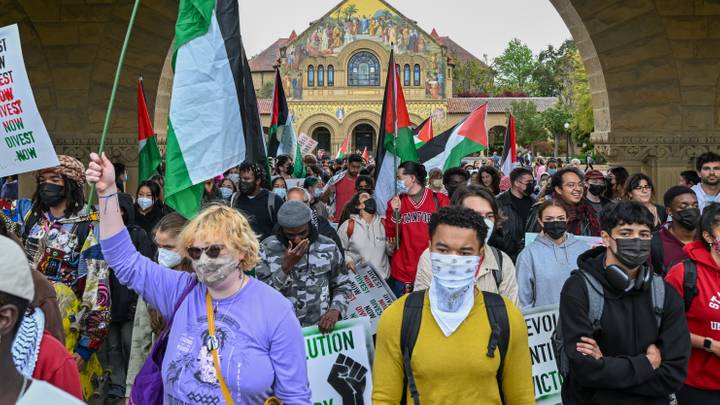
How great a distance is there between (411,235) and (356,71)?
5973cm

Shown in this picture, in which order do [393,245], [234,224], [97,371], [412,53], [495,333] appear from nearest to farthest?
1. [495,333]
2. [234,224]
3. [97,371]
4. [393,245]
5. [412,53]

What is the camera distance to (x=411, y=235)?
23.7 feet

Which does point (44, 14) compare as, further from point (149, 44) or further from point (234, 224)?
point (234, 224)

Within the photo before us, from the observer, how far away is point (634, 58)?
35.8ft

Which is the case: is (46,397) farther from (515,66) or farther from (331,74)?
(515,66)

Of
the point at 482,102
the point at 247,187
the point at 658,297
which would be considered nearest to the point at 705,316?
the point at 658,297

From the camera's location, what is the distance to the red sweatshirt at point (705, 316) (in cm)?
398

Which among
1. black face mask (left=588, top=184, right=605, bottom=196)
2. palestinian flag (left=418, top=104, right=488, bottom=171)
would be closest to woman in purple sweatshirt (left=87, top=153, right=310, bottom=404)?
black face mask (left=588, top=184, right=605, bottom=196)

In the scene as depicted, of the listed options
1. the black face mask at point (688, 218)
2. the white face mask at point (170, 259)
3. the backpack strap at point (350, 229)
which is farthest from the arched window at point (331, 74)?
the white face mask at point (170, 259)

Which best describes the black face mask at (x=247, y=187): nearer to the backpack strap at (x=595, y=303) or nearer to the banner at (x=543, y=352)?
the banner at (x=543, y=352)

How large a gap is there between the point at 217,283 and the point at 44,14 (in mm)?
8916

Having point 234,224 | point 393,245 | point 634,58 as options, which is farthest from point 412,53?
point 234,224

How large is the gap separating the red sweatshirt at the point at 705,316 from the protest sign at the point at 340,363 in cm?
191

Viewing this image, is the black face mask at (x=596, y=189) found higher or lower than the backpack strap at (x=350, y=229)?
higher
